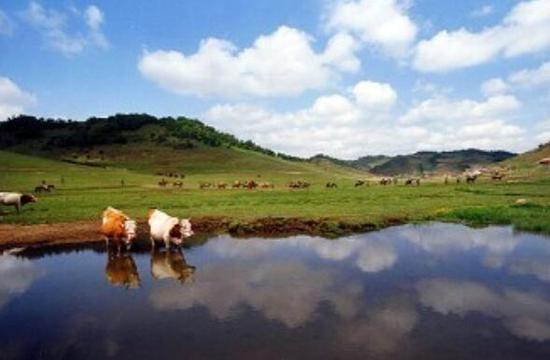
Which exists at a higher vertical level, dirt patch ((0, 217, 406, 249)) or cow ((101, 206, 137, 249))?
cow ((101, 206, 137, 249))

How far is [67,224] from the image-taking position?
1242 inches

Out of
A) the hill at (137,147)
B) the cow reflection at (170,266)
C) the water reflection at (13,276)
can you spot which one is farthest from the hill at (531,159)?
the water reflection at (13,276)

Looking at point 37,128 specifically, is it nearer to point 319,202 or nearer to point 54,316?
point 319,202

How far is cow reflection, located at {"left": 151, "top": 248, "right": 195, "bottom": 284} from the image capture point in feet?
62.5

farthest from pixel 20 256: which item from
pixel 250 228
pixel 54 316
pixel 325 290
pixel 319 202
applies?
pixel 319 202

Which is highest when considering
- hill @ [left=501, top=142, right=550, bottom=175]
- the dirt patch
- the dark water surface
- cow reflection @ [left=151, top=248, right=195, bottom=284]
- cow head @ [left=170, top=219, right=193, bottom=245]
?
hill @ [left=501, top=142, right=550, bottom=175]

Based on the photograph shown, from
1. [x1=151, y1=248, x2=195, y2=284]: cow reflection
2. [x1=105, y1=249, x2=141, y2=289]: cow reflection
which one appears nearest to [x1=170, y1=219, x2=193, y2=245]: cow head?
[x1=151, y1=248, x2=195, y2=284]: cow reflection

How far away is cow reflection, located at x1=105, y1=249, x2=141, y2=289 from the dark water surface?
7 centimetres

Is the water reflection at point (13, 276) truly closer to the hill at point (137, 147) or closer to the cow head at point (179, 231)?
the cow head at point (179, 231)

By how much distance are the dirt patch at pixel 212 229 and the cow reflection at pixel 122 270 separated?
156 inches

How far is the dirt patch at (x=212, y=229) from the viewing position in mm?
27234

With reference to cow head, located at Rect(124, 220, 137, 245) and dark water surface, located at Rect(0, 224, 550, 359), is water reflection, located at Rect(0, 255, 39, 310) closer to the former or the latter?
dark water surface, located at Rect(0, 224, 550, 359)

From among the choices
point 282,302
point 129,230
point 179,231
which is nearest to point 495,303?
point 282,302

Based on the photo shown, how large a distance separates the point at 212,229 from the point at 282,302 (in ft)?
52.2
